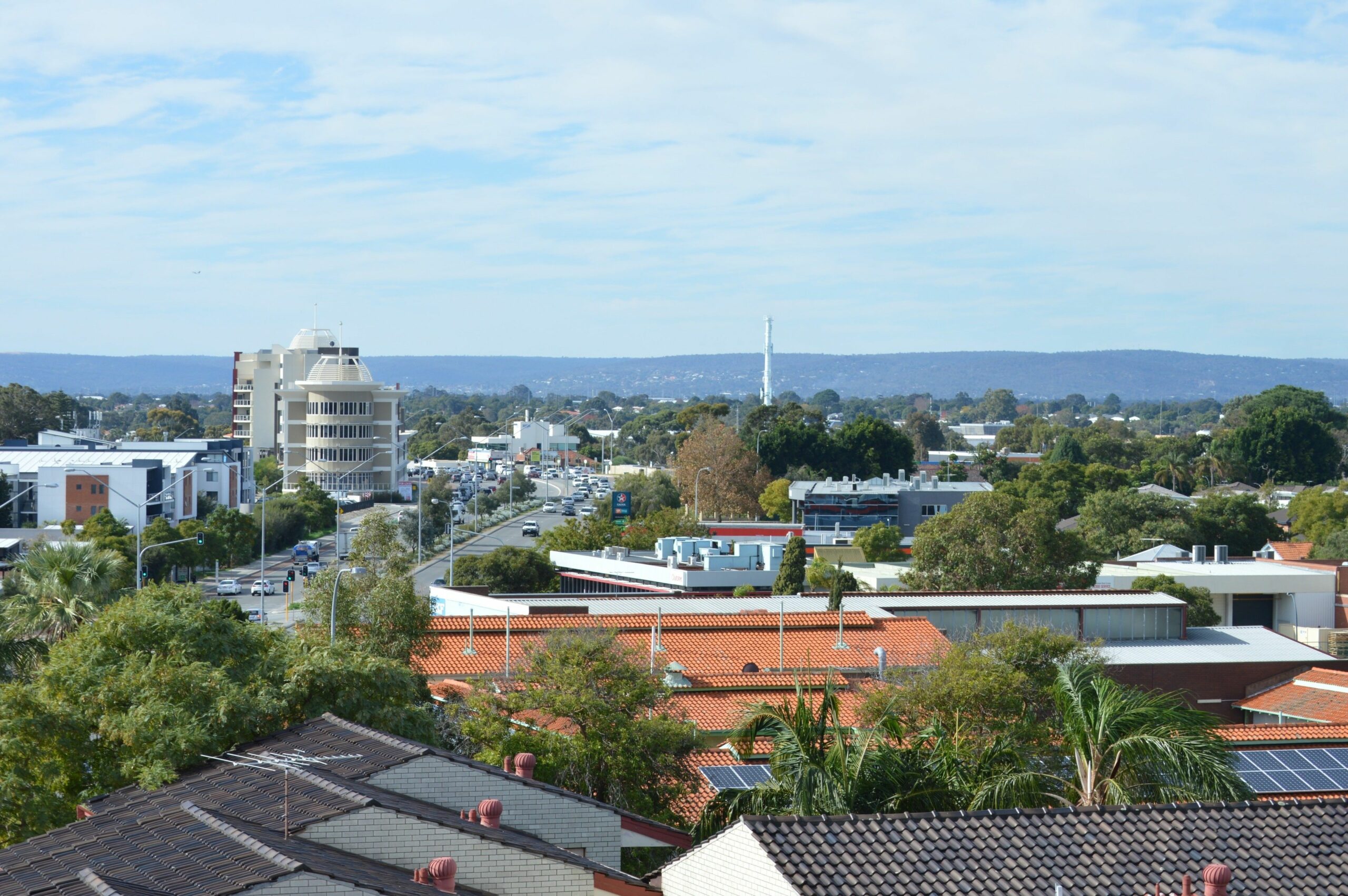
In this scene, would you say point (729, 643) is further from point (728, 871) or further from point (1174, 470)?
point (1174, 470)

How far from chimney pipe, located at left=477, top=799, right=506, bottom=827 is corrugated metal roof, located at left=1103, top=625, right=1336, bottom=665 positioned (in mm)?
33967

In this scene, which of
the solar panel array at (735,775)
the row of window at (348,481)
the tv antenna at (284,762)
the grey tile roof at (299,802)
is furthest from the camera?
the row of window at (348,481)

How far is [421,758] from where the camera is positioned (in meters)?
19.1

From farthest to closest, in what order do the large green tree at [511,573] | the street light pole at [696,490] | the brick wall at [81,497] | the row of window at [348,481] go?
1. the row of window at [348,481]
2. the street light pole at [696,490]
3. the brick wall at [81,497]
4. the large green tree at [511,573]

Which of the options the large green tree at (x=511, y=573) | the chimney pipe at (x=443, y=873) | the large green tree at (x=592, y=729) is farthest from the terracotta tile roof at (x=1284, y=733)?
the large green tree at (x=511, y=573)

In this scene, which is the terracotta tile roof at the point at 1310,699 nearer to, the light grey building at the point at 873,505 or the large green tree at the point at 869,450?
the light grey building at the point at 873,505

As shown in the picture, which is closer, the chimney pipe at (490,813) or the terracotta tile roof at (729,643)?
the chimney pipe at (490,813)

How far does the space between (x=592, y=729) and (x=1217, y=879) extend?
1312 cm

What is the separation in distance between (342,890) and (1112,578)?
63855mm

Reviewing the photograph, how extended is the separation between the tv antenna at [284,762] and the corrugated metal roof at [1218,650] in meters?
33.5

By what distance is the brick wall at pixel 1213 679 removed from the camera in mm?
49688

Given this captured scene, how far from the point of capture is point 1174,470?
508 feet

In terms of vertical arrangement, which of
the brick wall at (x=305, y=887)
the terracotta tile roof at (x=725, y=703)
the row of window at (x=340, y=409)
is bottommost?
the terracotta tile roof at (x=725, y=703)

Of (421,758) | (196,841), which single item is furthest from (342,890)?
(421,758)
